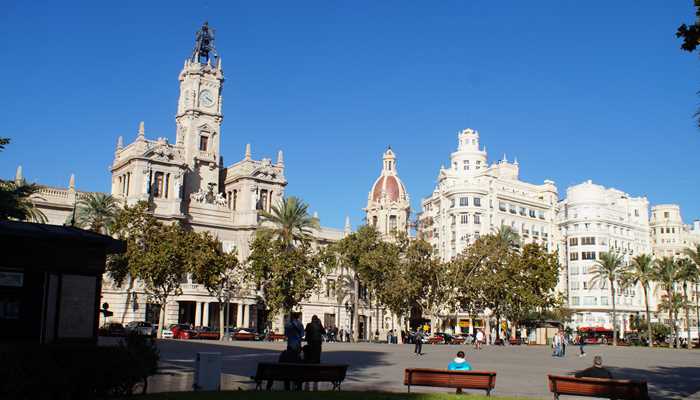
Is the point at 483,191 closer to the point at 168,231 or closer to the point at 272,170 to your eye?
the point at 272,170

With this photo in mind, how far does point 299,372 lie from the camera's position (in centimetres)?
1706

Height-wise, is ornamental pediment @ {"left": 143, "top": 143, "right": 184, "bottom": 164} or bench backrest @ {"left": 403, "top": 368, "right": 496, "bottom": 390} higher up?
ornamental pediment @ {"left": 143, "top": 143, "right": 184, "bottom": 164}

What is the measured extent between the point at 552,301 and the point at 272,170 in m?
35.4

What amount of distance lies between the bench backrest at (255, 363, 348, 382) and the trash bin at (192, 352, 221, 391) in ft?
Result: 4.82

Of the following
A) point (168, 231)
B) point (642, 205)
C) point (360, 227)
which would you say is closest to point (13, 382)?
point (168, 231)

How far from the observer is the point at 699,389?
22938mm

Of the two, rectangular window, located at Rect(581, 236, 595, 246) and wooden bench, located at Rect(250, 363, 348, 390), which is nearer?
wooden bench, located at Rect(250, 363, 348, 390)

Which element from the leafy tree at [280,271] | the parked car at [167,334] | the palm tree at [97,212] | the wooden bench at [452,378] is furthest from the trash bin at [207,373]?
the palm tree at [97,212]

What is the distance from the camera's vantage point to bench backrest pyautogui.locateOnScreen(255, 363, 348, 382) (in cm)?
1703

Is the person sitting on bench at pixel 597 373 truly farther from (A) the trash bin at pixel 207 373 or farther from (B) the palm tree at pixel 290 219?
(B) the palm tree at pixel 290 219

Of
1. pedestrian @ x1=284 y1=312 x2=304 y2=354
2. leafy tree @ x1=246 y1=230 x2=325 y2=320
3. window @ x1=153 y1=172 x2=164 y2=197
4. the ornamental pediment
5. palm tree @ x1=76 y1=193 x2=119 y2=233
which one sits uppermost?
the ornamental pediment

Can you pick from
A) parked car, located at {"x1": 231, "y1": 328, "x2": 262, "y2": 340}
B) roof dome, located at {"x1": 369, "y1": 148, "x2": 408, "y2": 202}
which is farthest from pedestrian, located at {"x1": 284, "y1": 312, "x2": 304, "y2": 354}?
roof dome, located at {"x1": 369, "y1": 148, "x2": 408, "y2": 202}

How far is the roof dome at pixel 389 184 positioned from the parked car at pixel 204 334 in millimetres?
49004

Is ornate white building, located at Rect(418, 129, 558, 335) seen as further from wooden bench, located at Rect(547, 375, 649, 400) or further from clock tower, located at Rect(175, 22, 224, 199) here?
wooden bench, located at Rect(547, 375, 649, 400)
